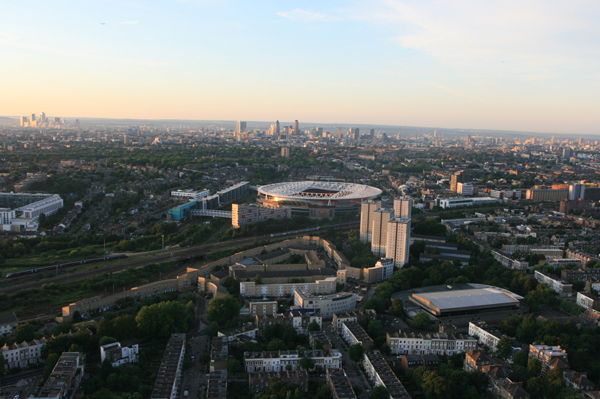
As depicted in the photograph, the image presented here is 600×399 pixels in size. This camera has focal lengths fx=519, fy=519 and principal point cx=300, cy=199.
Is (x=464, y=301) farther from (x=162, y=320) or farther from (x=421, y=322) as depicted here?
(x=162, y=320)

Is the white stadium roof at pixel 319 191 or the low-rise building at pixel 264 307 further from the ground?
the white stadium roof at pixel 319 191

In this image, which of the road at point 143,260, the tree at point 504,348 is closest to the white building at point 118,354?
the road at point 143,260

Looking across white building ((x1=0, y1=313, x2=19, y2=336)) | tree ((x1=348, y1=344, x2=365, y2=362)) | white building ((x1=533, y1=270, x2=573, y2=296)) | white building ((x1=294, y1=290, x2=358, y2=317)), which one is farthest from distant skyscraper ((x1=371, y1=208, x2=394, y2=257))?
white building ((x1=0, y1=313, x2=19, y2=336))

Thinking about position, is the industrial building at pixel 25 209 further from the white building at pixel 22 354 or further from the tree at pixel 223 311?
the tree at pixel 223 311

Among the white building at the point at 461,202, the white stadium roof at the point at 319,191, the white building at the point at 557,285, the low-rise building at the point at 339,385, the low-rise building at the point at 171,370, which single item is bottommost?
the low-rise building at the point at 339,385

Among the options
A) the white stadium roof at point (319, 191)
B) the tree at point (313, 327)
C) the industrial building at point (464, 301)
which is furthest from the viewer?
the white stadium roof at point (319, 191)

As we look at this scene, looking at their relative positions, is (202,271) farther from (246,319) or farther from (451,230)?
(451,230)

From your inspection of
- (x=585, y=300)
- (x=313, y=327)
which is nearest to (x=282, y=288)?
(x=313, y=327)
